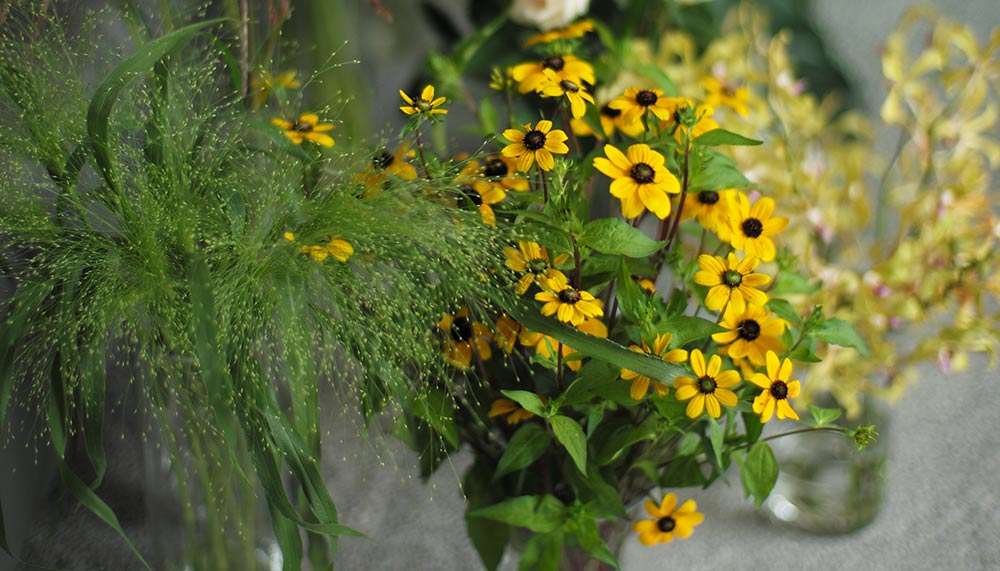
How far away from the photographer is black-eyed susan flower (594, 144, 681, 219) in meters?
0.39

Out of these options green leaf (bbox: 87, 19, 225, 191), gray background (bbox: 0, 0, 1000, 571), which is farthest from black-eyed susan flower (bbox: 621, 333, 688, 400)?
green leaf (bbox: 87, 19, 225, 191)

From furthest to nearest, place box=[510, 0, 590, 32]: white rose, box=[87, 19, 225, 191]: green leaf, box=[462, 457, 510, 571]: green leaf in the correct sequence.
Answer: box=[510, 0, 590, 32]: white rose → box=[462, 457, 510, 571]: green leaf → box=[87, 19, 225, 191]: green leaf

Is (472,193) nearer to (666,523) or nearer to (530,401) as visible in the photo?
(530,401)

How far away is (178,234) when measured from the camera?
1.29 feet

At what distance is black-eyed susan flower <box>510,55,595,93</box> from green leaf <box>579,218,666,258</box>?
74 mm

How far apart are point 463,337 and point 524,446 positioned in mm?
56

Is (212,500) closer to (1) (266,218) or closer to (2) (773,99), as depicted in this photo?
(1) (266,218)

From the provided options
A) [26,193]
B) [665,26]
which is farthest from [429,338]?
[665,26]

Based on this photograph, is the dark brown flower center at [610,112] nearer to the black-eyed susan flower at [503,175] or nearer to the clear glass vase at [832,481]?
the black-eyed susan flower at [503,175]

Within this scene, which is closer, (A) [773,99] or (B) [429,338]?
(B) [429,338]

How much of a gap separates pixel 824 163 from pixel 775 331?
389 mm

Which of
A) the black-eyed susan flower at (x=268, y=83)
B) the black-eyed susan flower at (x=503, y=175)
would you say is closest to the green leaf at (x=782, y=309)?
the black-eyed susan flower at (x=503, y=175)

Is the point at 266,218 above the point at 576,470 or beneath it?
above

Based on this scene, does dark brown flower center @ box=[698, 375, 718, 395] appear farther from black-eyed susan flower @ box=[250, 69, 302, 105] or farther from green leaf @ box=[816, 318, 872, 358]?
black-eyed susan flower @ box=[250, 69, 302, 105]
